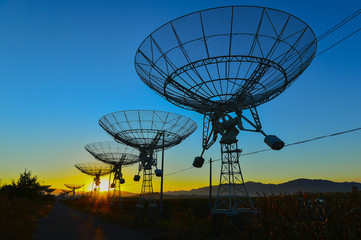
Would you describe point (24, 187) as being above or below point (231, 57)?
below

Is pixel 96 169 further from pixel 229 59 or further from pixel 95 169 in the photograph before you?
pixel 229 59

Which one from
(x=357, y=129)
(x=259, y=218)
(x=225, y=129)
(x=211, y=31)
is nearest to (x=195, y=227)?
(x=259, y=218)

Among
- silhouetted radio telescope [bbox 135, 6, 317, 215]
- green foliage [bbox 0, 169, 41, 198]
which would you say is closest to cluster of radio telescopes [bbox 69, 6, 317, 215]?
silhouetted radio telescope [bbox 135, 6, 317, 215]

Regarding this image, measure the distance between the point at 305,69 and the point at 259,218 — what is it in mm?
11610

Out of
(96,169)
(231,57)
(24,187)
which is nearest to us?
(231,57)

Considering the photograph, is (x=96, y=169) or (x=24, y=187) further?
(x=96, y=169)

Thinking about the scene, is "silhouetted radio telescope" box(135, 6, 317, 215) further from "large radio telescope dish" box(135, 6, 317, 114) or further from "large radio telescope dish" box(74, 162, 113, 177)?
"large radio telescope dish" box(74, 162, 113, 177)

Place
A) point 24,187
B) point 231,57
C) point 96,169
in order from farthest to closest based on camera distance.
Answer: point 96,169
point 24,187
point 231,57

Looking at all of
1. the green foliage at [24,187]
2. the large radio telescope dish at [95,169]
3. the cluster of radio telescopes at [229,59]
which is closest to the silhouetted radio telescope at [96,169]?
the large radio telescope dish at [95,169]

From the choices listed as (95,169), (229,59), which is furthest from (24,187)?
(229,59)

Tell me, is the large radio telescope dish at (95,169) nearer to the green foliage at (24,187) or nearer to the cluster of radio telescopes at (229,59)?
the green foliage at (24,187)

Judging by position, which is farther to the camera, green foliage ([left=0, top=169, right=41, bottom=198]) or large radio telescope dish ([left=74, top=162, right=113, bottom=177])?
large radio telescope dish ([left=74, top=162, right=113, bottom=177])

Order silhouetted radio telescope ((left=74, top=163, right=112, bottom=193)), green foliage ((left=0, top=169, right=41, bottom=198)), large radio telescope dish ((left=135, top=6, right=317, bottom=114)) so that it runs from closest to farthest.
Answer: large radio telescope dish ((left=135, top=6, right=317, bottom=114))
green foliage ((left=0, top=169, right=41, bottom=198))
silhouetted radio telescope ((left=74, top=163, right=112, bottom=193))

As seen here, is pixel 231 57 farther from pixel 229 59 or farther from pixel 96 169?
pixel 96 169
